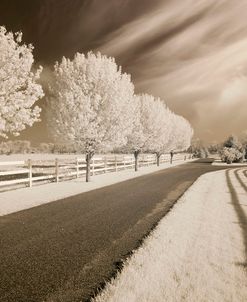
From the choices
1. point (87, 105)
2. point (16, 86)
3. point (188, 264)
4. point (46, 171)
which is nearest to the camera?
point (188, 264)

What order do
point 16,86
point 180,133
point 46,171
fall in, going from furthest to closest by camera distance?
point 180,133, point 46,171, point 16,86

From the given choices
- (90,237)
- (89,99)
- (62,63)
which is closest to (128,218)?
(90,237)

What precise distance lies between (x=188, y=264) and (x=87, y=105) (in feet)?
58.2

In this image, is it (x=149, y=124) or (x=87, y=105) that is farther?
(x=149, y=124)

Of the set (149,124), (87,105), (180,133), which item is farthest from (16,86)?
(180,133)

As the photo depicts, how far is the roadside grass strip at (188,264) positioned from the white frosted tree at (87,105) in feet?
43.7

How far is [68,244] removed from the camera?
7996 millimetres

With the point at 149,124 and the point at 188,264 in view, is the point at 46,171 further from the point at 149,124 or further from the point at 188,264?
the point at 188,264

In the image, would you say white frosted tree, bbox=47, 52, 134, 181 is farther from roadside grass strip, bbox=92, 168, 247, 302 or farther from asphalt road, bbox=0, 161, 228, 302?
roadside grass strip, bbox=92, 168, 247, 302

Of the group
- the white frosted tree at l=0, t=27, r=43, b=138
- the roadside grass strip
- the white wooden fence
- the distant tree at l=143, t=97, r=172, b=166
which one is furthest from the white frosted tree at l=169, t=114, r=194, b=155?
the roadside grass strip

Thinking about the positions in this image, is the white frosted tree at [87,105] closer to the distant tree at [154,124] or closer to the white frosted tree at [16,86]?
the white frosted tree at [16,86]

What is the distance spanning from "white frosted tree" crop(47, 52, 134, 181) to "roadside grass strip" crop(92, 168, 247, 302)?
525 inches

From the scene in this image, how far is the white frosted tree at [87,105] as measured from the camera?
76.6 ft

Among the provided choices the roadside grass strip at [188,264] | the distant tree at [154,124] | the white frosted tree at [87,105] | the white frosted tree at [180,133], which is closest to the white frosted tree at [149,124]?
the distant tree at [154,124]
